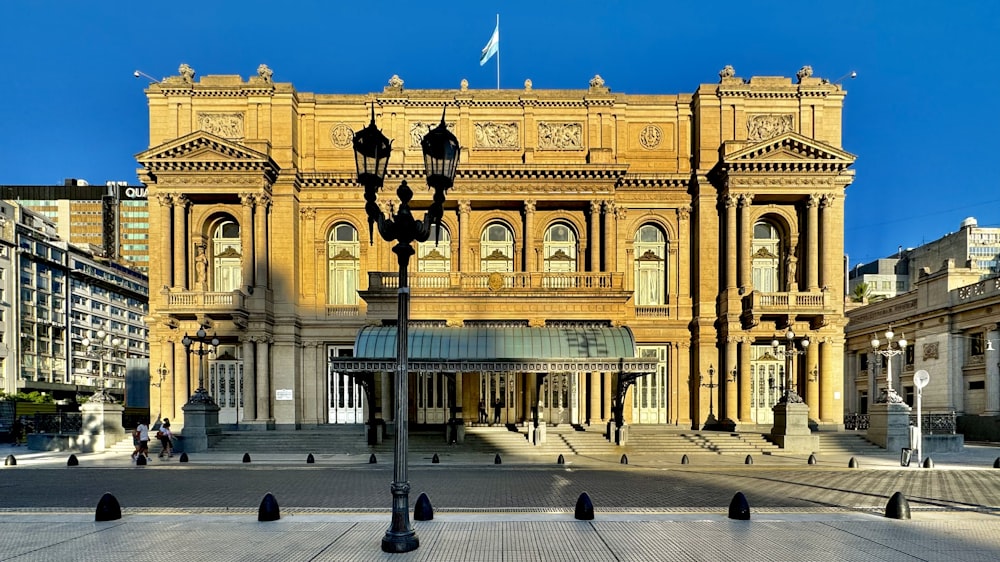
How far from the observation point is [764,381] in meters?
38.0

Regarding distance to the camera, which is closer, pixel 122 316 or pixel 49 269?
pixel 49 269

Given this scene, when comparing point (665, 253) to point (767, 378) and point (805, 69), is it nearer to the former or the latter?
point (767, 378)

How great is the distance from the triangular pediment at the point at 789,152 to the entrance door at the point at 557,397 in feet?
50.0

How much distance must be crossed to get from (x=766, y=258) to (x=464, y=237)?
1817 centimetres

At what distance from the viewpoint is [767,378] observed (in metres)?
38.0

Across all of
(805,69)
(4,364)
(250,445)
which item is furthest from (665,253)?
(4,364)

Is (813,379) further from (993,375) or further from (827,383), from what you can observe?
(993,375)

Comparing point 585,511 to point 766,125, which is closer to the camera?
point 585,511

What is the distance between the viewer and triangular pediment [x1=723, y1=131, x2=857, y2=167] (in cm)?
3575

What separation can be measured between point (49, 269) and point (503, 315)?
284 ft

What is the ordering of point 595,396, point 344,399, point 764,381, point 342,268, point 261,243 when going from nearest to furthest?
1. point 595,396
2. point 261,243
3. point 764,381
4. point 344,399
5. point 342,268

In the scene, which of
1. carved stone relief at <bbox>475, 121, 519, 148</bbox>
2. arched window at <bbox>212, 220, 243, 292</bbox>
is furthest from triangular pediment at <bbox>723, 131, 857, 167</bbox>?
arched window at <bbox>212, 220, 243, 292</bbox>

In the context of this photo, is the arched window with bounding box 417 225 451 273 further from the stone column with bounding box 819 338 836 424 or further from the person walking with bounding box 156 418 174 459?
the stone column with bounding box 819 338 836 424

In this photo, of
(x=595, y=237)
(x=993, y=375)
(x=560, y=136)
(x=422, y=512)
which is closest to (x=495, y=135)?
(x=560, y=136)
